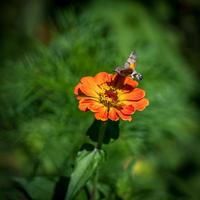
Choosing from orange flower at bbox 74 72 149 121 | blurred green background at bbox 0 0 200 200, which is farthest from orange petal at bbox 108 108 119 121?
blurred green background at bbox 0 0 200 200

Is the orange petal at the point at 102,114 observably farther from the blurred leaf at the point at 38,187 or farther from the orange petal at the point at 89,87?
the blurred leaf at the point at 38,187

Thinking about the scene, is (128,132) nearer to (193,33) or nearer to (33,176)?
(33,176)

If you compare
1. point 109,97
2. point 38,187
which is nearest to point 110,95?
point 109,97

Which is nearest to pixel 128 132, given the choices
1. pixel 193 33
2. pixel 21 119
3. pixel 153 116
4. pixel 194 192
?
pixel 153 116

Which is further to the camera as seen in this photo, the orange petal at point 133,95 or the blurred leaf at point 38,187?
the blurred leaf at point 38,187

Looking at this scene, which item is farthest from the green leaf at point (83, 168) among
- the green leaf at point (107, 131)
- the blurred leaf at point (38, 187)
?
the blurred leaf at point (38, 187)
